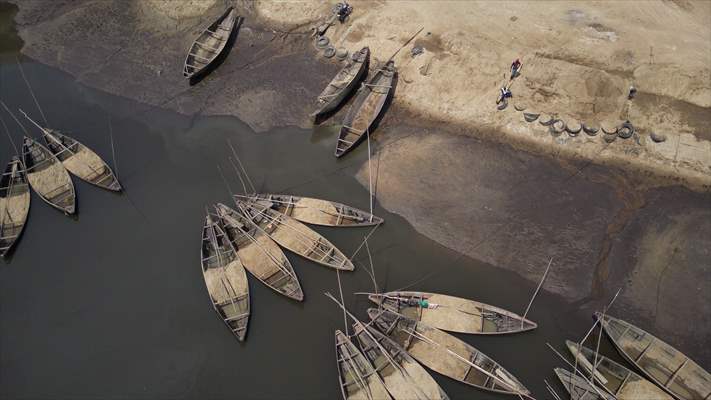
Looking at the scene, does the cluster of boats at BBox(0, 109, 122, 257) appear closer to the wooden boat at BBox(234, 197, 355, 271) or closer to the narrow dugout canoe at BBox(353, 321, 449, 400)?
the wooden boat at BBox(234, 197, 355, 271)

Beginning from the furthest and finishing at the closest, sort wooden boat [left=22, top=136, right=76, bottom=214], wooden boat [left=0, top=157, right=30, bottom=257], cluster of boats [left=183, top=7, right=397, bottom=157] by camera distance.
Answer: cluster of boats [left=183, top=7, right=397, bottom=157] < wooden boat [left=22, top=136, right=76, bottom=214] < wooden boat [left=0, top=157, right=30, bottom=257]

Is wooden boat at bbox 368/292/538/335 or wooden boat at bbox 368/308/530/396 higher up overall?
wooden boat at bbox 368/292/538/335

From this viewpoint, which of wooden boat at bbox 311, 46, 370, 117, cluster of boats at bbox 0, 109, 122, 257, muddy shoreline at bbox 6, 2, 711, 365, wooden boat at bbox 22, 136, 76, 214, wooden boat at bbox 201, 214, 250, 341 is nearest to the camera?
wooden boat at bbox 201, 214, 250, 341

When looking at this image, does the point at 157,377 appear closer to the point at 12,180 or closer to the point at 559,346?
the point at 12,180

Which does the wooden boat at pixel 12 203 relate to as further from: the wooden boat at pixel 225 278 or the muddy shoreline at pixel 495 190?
the wooden boat at pixel 225 278

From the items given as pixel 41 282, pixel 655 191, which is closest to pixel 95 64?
pixel 41 282

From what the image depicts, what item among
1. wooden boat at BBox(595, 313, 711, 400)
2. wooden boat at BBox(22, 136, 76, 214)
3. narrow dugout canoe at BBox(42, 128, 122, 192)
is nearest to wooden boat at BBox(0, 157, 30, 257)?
wooden boat at BBox(22, 136, 76, 214)

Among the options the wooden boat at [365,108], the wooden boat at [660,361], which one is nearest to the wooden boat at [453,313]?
the wooden boat at [660,361]
